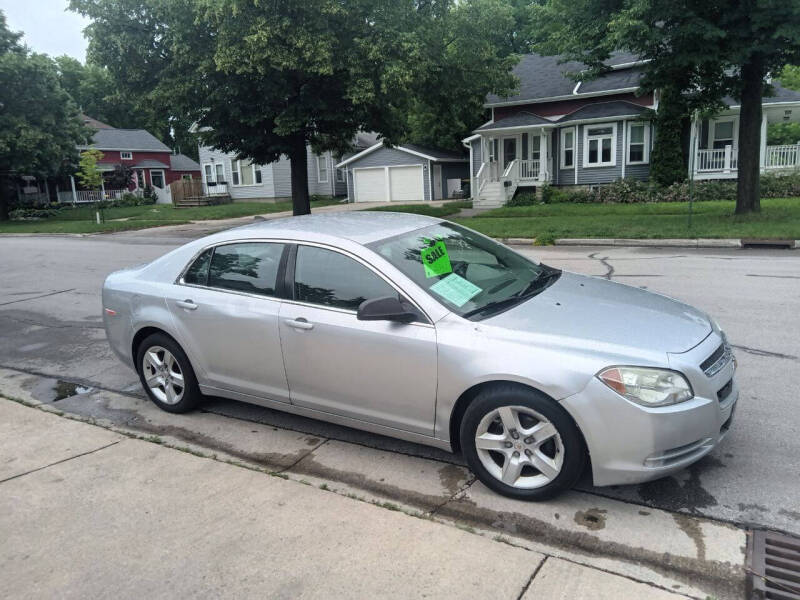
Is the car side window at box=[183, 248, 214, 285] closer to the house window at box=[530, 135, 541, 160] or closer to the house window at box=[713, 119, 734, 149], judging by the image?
the house window at box=[530, 135, 541, 160]

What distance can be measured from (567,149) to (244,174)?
2108 centimetres

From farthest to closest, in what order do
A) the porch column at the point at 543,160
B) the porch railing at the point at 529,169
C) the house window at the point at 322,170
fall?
the house window at the point at 322,170 → the porch railing at the point at 529,169 → the porch column at the point at 543,160

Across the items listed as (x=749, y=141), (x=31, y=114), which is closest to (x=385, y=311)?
(x=749, y=141)

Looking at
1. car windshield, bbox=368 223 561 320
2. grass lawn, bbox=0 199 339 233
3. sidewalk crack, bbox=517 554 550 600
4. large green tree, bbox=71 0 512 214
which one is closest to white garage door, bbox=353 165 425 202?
grass lawn, bbox=0 199 339 233

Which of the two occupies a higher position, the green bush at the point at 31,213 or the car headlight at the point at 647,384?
the green bush at the point at 31,213

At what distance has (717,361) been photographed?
3.43 metres

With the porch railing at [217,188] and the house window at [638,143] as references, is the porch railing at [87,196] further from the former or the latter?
the house window at [638,143]

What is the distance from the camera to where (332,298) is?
4.04 metres

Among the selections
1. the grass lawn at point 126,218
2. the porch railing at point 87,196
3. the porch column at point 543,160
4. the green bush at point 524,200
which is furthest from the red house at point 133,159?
the porch column at point 543,160

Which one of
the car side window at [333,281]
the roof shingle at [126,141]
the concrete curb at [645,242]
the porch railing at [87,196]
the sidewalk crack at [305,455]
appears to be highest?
the roof shingle at [126,141]

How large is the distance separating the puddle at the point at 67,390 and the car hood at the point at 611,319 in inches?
159

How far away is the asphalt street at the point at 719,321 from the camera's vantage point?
349cm

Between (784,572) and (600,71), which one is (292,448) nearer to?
(784,572)

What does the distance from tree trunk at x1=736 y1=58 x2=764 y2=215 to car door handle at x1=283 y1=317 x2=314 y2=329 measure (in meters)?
16.0
